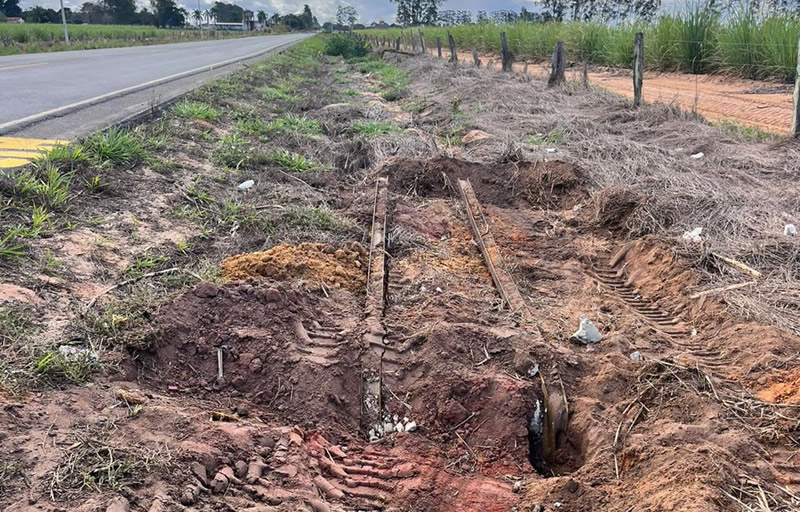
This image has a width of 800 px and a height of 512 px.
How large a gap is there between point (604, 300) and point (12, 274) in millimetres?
4050

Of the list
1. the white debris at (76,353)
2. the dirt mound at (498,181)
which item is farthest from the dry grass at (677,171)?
the white debris at (76,353)

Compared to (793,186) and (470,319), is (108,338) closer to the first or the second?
(470,319)

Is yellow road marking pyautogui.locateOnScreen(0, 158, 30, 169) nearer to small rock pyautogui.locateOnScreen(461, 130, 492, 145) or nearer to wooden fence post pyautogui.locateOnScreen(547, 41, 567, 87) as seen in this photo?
small rock pyautogui.locateOnScreen(461, 130, 492, 145)

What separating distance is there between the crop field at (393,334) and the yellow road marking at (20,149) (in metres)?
0.41

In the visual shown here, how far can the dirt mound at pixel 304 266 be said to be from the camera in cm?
440

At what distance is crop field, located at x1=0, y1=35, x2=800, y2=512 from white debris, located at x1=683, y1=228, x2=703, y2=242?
0.14m

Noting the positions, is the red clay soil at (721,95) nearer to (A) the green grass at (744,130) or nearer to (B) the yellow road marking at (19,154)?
(A) the green grass at (744,130)

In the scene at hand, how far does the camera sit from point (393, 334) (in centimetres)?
390

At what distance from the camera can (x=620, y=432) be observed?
303cm

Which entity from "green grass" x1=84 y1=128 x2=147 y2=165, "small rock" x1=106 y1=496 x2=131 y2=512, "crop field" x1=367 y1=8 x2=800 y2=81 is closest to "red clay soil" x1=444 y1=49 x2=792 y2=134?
"crop field" x1=367 y1=8 x2=800 y2=81

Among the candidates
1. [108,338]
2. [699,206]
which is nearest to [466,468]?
[108,338]

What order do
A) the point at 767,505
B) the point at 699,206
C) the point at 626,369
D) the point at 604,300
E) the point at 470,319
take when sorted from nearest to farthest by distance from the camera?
1. the point at 767,505
2. the point at 626,369
3. the point at 470,319
4. the point at 604,300
5. the point at 699,206

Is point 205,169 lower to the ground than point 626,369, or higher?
higher

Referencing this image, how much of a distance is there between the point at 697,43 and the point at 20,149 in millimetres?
16697
